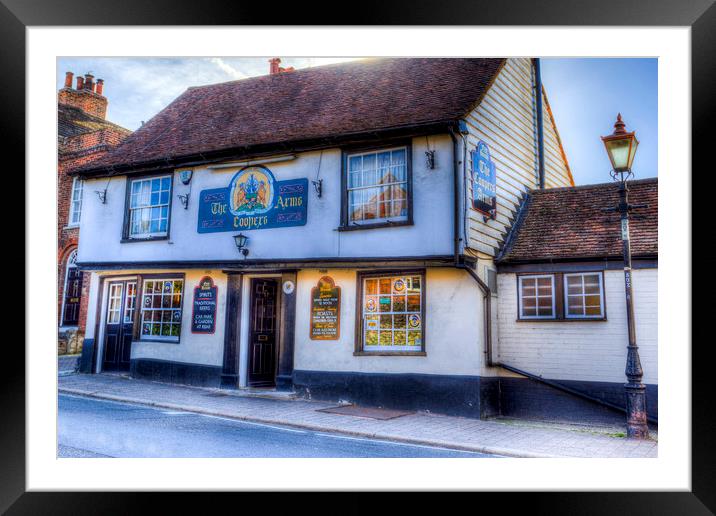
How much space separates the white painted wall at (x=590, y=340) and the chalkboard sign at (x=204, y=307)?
5219 millimetres

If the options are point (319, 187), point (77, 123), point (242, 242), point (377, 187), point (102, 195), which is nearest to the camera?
point (377, 187)

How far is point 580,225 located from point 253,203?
18.3ft

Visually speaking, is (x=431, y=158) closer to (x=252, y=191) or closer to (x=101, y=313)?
(x=252, y=191)

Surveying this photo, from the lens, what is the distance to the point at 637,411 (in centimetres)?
714

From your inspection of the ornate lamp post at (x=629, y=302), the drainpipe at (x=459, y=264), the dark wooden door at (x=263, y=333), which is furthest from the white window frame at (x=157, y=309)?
the ornate lamp post at (x=629, y=302)

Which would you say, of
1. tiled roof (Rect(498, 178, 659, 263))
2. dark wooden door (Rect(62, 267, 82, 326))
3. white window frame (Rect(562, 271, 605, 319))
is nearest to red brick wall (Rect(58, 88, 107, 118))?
dark wooden door (Rect(62, 267, 82, 326))

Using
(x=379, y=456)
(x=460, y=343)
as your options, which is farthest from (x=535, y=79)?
(x=379, y=456)

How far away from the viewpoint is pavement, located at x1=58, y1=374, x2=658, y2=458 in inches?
272

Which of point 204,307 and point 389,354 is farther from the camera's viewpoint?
point 204,307

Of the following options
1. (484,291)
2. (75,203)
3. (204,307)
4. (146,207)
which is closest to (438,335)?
(484,291)

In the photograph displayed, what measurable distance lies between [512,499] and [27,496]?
4259 millimetres
